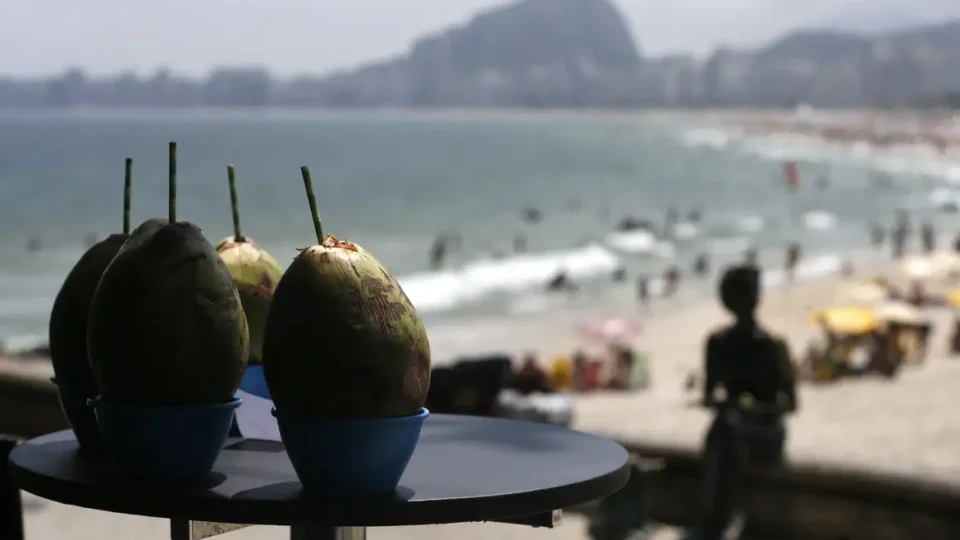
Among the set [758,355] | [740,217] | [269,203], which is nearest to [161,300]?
[758,355]

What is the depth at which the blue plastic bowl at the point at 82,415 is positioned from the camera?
6.95ft

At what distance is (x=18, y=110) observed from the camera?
460 ft

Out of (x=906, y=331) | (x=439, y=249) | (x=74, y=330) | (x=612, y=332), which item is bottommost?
(x=439, y=249)

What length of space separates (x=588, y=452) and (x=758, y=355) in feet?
11.1

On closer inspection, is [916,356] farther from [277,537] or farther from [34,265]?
[34,265]

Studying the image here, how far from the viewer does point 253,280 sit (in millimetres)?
2266

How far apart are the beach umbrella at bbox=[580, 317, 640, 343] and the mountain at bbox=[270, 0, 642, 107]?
12121 cm

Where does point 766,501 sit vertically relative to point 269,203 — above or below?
above

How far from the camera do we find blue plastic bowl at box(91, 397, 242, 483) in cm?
186

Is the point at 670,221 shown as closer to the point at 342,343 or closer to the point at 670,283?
the point at 670,283

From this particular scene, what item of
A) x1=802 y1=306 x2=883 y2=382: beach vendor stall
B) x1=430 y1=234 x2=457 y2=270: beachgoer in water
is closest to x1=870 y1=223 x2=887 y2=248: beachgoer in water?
x1=430 y1=234 x2=457 y2=270: beachgoer in water

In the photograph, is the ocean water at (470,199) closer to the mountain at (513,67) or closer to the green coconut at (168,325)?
the mountain at (513,67)

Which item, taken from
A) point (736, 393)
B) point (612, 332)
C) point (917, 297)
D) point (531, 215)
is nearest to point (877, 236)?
point (531, 215)

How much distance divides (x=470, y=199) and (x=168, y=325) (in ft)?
233
